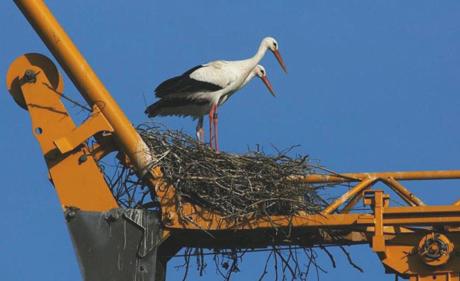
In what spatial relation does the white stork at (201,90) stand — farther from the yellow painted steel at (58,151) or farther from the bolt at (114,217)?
the bolt at (114,217)

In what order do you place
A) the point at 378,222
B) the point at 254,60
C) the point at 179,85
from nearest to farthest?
the point at 378,222
the point at 179,85
the point at 254,60

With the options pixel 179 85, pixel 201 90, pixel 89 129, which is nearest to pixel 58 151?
pixel 89 129

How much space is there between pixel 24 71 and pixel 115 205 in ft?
5.00

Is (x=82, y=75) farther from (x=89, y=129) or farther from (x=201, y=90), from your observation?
(x=201, y=90)

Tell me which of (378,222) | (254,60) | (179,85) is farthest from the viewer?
(254,60)

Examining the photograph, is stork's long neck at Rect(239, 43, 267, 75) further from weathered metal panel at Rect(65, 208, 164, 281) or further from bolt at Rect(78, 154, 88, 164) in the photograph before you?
weathered metal panel at Rect(65, 208, 164, 281)

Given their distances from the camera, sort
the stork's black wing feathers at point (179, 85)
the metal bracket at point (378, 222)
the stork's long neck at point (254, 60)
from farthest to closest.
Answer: the stork's long neck at point (254, 60) < the stork's black wing feathers at point (179, 85) < the metal bracket at point (378, 222)

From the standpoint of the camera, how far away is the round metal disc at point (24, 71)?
39.5 ft

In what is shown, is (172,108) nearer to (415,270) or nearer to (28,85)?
(28,85)

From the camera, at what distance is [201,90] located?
17297 millimetres

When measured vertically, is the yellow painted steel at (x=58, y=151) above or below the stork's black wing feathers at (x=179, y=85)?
below

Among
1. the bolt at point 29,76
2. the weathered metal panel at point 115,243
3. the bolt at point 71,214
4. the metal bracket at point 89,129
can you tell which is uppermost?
the bolt at point 29,76

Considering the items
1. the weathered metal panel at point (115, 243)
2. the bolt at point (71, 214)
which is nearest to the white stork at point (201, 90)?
the weathered metal panel at point (115, 243)

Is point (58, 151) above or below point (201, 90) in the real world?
below
